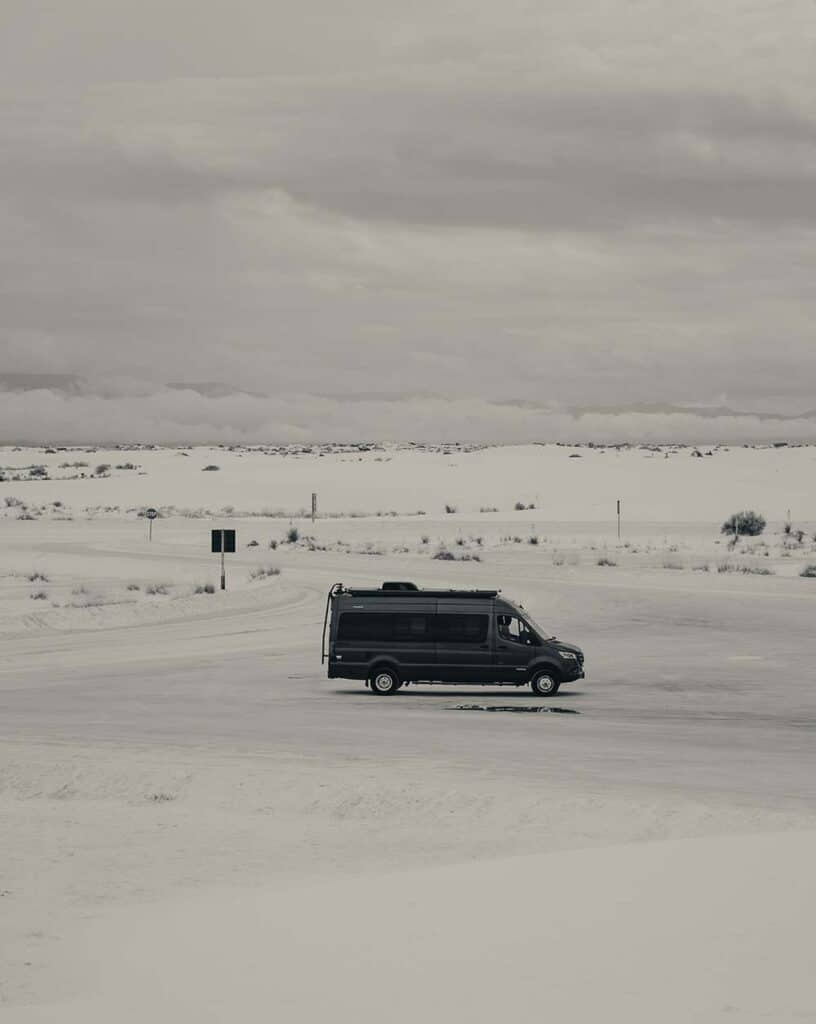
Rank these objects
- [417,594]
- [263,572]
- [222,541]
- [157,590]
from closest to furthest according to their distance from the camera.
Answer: [417,594], [222,541], [157,590], [263,572]

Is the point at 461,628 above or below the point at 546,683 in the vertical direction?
above

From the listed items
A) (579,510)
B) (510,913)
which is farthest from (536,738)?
(579,510)

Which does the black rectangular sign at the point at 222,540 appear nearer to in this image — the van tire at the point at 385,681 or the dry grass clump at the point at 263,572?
the dry grass clump at the point at 263,572

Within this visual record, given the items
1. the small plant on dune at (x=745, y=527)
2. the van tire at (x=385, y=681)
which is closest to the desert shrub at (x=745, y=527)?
the small plant on dune at (x=745, y=527)

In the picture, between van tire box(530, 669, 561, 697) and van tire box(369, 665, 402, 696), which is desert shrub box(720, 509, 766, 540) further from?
van tire box(369, 665, 402, 696)

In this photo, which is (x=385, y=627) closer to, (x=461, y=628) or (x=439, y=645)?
(x=439, y=645)

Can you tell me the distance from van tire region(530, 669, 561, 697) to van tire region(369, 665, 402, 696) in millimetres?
2729

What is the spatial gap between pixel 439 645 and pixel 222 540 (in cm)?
2347

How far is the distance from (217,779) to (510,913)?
7235 mm

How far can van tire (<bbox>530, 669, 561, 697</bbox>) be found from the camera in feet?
93.5

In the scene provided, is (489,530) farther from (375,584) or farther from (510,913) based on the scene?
(510,913)


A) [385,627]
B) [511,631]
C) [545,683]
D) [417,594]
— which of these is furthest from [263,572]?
[545,683]

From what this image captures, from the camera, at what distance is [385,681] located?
28562 mm

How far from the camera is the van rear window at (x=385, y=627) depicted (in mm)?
28625
